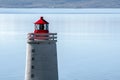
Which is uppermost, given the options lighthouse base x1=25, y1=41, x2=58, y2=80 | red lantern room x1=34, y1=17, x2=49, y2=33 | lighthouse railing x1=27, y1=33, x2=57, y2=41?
red lantern room x1=34, y1=17, x2=49, y2=33

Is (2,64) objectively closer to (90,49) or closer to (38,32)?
(90,49)

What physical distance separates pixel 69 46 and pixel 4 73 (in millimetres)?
19183

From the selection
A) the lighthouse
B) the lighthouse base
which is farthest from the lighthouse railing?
the lighthouse base

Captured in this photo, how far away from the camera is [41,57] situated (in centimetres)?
1385

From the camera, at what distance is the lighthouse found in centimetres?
1384

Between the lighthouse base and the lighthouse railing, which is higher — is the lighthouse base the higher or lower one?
the lower one

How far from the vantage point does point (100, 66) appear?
1462 inches

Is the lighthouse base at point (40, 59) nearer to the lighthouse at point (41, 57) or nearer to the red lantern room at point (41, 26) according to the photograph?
the lighthouse at point (41, 57)

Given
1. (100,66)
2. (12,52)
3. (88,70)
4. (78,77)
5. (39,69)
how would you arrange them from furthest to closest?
(12,52)
(100,66)
(88,70)
(78,77)
(39,69)

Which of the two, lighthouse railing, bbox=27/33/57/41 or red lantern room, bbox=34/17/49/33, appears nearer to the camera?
lighthouse railing, bbox=27/33/57/41

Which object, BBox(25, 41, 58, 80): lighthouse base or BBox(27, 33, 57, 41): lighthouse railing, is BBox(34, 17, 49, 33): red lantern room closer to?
BBox(27, 33, 57, 41): lighthouse railing

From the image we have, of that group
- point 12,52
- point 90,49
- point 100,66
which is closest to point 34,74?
point 100,66

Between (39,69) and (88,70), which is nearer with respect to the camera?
(39,69)

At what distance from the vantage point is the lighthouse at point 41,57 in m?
13.8
